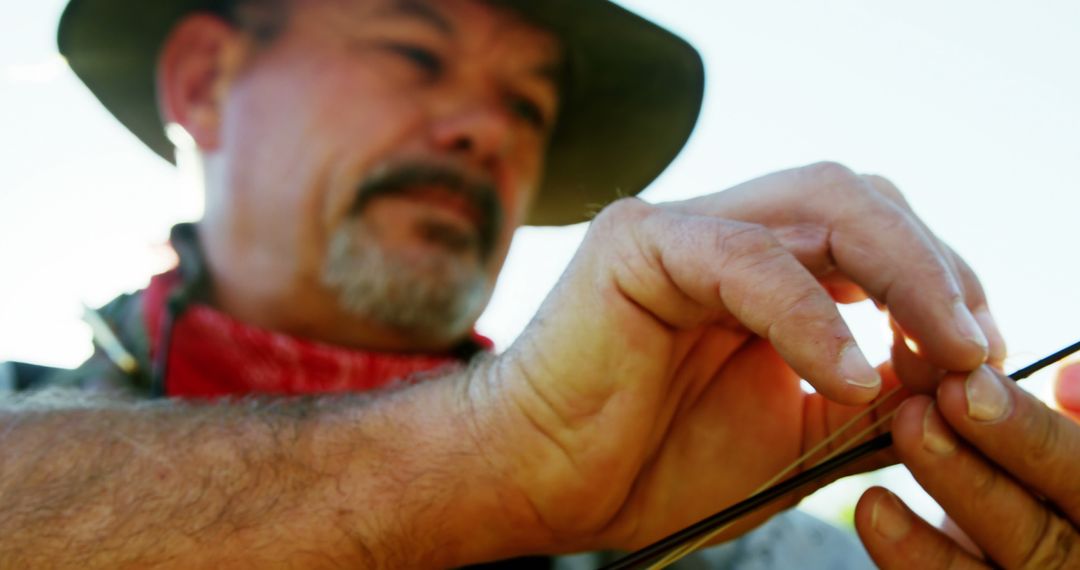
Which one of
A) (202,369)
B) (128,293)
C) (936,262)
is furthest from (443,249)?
(936,262)

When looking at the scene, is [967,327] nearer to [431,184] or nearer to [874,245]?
[874,245]

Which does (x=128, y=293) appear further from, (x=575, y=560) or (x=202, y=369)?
(x=575, y=560)

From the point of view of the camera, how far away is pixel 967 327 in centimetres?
46

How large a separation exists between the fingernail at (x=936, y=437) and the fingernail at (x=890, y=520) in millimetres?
59

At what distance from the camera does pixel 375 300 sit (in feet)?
3.77

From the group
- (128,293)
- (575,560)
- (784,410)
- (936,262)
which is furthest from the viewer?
(128,293)

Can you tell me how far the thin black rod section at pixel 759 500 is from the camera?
1.48ft

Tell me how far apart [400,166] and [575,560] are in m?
0.65

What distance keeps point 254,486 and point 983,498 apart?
490 millimetres

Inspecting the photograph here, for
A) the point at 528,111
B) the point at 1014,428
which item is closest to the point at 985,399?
the point at 1014,428

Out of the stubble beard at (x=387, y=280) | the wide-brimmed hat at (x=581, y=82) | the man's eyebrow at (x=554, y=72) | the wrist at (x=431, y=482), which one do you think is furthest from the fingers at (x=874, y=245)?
the man's eyebrow at (x=554, y=72)

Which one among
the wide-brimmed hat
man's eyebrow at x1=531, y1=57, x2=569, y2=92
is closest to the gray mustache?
the wide-brimmed hat

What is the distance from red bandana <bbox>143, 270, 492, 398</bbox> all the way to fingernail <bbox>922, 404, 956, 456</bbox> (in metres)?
0.66

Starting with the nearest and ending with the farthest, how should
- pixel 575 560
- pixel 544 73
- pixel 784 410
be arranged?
pixel 784 410 → pixel 575 560 → pixel 544 73
